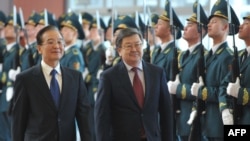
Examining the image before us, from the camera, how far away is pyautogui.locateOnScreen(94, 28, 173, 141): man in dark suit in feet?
9.71

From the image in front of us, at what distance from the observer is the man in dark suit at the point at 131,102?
9.71 ft

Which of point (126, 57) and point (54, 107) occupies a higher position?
point (126, 57)

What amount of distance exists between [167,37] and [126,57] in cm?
163

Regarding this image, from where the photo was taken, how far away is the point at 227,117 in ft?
11.8

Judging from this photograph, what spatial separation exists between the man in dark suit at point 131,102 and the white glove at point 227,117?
0.64 metres

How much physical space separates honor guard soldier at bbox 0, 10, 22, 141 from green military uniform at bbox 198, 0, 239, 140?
8.11ft

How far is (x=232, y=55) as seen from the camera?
3.79m

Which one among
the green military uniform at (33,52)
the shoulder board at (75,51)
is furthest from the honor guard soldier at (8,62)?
the shoulder board at (75,51)

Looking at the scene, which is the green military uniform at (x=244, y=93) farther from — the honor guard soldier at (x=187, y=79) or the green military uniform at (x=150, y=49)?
the green military uniform at (x=150, y=49)

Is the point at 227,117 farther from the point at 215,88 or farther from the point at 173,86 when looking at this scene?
the point at 173,86

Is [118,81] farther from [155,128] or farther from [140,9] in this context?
[140,9]

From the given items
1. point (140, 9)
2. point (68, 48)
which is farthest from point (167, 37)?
point (140, 9)

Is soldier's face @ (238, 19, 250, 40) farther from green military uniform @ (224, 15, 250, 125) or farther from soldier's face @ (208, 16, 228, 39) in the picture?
soldier's face @ (208, 16, 228, 39)

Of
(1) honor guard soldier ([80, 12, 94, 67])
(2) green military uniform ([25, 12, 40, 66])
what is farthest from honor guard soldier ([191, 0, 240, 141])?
(2) green military uniform ([25, 12, 40, 66])
